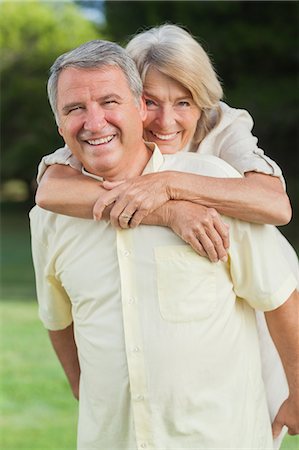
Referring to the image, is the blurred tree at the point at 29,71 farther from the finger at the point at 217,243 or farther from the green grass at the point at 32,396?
the finger at the point at 217,243

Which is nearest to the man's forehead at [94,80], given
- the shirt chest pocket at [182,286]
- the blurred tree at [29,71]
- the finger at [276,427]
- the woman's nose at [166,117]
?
the shirt chest pocket at [182,286]

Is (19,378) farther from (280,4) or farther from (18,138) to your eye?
(18,138)

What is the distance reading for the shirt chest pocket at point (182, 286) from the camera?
2.33m

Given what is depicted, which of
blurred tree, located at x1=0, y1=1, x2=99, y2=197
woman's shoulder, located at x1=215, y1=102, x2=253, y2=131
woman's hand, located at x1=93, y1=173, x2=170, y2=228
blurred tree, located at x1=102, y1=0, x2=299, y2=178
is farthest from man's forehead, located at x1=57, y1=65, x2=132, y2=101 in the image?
blurred tree, located at x1=0, y1=1, x2=99, y2=197

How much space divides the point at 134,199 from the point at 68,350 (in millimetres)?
779

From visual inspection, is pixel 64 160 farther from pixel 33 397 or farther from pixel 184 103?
pixel 33 397

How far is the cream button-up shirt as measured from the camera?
7.69 feet

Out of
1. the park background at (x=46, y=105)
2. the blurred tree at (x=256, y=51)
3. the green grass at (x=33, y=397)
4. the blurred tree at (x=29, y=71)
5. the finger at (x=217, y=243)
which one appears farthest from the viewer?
the blurred tree at (x=29, y=71)

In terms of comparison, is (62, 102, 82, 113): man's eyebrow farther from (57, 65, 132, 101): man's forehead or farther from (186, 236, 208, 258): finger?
(186, 236, 208, 258): finger

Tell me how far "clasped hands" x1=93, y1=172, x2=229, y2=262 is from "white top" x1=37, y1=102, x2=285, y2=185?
319 millimetres

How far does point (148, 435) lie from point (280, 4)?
1813 cm

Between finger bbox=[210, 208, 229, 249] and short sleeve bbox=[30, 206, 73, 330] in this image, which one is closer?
finger bbox=[210, 208, 229, 249]

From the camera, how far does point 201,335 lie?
92.1 inches

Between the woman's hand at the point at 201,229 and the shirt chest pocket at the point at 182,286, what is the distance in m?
0.04
